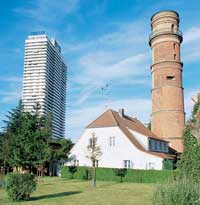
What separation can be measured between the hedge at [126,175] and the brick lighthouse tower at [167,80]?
1398cm

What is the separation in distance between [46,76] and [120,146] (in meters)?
81.1

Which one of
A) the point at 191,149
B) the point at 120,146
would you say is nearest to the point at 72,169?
the point at 120,146

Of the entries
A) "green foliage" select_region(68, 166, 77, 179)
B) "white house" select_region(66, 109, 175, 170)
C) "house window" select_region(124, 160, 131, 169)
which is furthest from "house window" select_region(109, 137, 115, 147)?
"green foliage" select_region(68, 166, 77, 179)

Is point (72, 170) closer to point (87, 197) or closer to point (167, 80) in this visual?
point (167, 80)

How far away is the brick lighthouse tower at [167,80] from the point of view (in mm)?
47312

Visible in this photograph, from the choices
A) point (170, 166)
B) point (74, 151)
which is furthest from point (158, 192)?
point (74, 151)

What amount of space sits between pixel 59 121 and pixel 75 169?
241 feet

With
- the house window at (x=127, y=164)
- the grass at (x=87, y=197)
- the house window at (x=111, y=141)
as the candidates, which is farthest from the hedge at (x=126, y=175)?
the grass at (x=87, y=197)

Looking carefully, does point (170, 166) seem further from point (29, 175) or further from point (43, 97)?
point (43, 97)

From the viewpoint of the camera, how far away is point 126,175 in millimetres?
35562

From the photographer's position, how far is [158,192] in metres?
9.63

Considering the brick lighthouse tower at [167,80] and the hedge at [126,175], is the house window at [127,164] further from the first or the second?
the brick lighthouse tower at [167,80]

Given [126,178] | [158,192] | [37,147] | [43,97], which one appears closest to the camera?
[158,192]

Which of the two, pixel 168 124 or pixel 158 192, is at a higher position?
pixel 168 124
